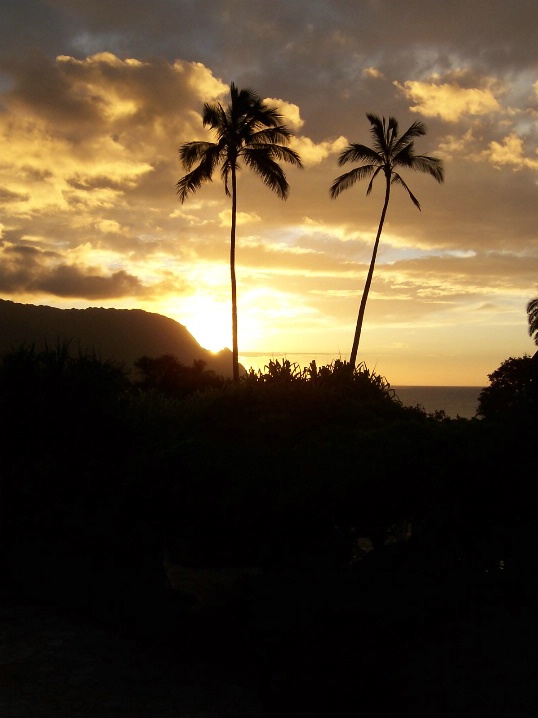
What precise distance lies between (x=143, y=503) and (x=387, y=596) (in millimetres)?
4845

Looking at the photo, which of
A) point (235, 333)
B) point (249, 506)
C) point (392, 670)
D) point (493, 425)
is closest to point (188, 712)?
point (392, 670)

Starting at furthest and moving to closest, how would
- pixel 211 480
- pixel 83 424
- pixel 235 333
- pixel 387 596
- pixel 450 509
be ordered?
pixel 235 333
pixel 83 424
pixel 211 480
pixel 450 509
pixel 387 596

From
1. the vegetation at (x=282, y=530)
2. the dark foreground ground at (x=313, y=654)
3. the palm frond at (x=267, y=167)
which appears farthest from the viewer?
the palm frond at (x=267, y=167)

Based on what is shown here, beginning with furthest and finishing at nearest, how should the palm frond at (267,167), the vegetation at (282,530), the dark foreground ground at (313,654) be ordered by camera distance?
the palm frond at (267,167) → the vegetation at (282,530) → the dark foreground ground at (313,654)

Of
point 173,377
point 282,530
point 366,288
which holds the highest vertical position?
point 366,288

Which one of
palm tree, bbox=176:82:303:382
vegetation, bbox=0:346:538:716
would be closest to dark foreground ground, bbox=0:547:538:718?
vegetation, bbox=0:346:538:716

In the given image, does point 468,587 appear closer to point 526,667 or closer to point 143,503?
point 526,667

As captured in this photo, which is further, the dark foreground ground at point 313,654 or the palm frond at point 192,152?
the palm frond at point 192,152

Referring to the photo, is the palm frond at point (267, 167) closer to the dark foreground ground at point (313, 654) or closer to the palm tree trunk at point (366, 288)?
the palm tree trunk at point (366, 288)

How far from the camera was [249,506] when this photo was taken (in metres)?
12.6

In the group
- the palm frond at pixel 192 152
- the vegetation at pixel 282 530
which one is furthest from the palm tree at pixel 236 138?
the vegetation at pixel 282 530

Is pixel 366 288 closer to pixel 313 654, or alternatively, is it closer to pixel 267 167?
pixel 267 167

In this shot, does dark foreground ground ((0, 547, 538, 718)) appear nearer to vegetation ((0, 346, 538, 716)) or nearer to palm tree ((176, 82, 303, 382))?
vegetation ((0, 346, 538, 716))

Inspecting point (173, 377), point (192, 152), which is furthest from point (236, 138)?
point (173, 377)
